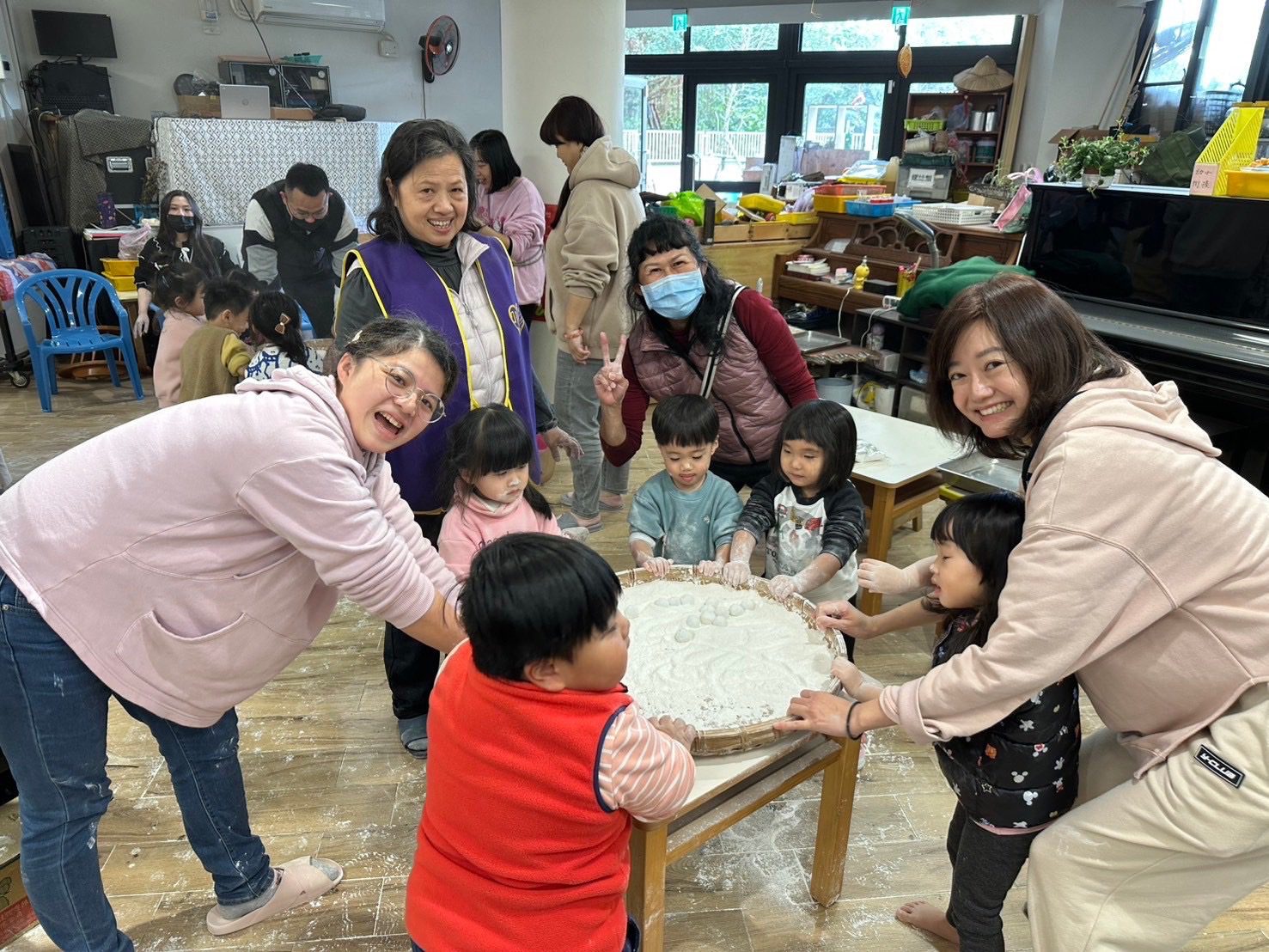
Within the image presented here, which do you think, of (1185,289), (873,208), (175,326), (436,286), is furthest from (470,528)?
(873,208)

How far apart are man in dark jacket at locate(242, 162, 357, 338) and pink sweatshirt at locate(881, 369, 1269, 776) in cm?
349

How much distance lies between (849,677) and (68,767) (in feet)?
4.20

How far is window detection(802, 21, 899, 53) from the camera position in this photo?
8.01m

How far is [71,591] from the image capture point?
1.23 meters

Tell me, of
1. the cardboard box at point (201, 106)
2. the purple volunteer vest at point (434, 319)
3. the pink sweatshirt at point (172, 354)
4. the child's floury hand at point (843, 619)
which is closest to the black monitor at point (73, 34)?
the cardboard box at point (201, 106)

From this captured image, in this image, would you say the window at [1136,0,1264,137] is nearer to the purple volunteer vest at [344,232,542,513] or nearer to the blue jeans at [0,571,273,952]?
the purple volunteer vest at [344,232,542,513]

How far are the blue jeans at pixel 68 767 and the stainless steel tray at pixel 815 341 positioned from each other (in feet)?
11.2

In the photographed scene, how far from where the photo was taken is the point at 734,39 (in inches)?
341

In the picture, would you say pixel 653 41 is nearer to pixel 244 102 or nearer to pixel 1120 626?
pixel 244 102

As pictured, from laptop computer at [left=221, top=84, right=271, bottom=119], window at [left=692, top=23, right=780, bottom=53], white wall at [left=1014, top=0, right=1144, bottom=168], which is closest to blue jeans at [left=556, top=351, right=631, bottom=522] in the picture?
laptop computer at [left=221, top=84, right=271, bottom=119]

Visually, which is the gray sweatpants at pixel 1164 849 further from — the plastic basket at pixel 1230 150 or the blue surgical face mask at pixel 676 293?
the plastic basket at pixel 1230 150

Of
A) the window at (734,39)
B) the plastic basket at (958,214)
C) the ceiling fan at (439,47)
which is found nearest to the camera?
the plastic basket at (958,214)

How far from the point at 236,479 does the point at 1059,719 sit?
128cm

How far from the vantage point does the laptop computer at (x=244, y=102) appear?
20.4 feet
